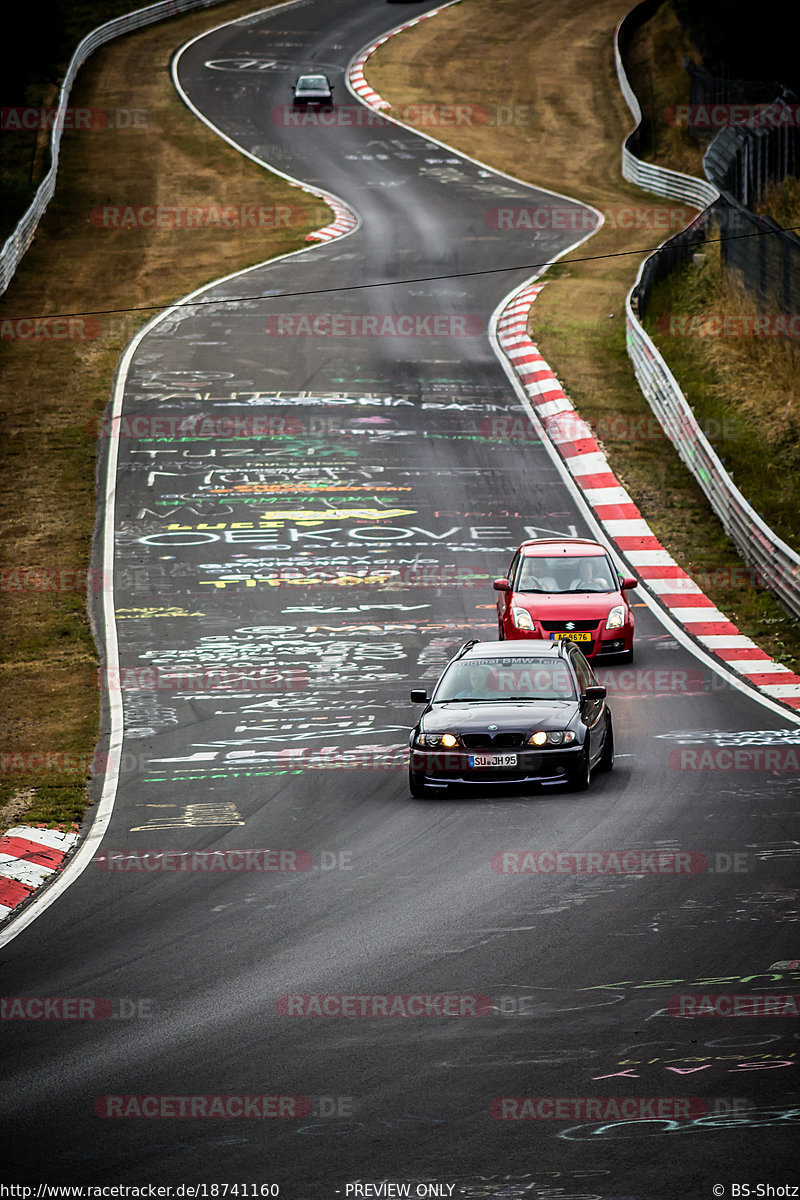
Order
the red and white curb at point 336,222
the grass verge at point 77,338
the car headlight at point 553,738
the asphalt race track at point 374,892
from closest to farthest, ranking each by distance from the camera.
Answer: the asphalt race track at point 374,892 → the car headlight at point 553,738 → the grass verge at point 77,338 → the red and white curb at point 336,222

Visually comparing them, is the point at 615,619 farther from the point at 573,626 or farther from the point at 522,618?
the point at 522,618

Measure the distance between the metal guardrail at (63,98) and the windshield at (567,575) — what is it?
940 inches

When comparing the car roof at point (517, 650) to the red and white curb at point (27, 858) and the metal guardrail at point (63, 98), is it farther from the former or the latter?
the metal guardrail at point (63, 98)

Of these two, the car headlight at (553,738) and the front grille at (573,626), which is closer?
the car headlight at (553,738)

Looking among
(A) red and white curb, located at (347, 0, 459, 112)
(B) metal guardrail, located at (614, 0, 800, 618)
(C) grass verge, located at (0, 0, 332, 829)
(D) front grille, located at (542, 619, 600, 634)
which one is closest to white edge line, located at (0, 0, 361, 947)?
(C) grass verge, located at (0, 0, 332, 829)

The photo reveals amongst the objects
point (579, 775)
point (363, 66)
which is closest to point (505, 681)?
point (579, 775)

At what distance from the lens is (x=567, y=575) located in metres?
20.8

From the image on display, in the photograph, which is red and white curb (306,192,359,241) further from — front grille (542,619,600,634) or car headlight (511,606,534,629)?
front grille (542,619,600,634)

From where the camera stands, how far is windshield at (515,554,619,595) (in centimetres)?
2048

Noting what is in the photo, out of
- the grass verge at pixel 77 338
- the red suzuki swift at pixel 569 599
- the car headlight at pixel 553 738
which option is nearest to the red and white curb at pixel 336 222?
the grass verge at pixel 77 338

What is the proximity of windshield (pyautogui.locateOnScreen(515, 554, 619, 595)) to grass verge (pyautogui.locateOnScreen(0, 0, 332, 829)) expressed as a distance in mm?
6015

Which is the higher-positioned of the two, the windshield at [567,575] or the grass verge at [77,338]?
the windshield at [567,575]

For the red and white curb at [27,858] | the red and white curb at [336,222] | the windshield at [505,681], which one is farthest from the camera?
the red and white curb at [336,222]

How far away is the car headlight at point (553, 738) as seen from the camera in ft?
45.6
